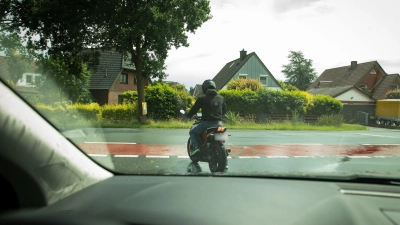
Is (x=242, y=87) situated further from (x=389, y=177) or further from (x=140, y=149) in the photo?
(x=389, y=177)

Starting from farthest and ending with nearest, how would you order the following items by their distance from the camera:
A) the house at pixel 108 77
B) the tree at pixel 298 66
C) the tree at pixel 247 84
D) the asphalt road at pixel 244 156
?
the tree at pixel 247 84 → the asphalt road at pixel 244 156 → the tree at pixel 298 66 → the house at pixel 108 77

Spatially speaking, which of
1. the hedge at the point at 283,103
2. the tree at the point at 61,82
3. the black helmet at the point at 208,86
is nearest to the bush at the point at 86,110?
the tree at the point at 61,82

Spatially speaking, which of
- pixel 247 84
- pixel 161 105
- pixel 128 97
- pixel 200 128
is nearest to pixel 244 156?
pixel 200 128

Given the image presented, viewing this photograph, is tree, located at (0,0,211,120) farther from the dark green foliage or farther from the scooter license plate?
the dark green foliage

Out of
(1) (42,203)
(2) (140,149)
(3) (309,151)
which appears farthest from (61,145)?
(3) (309,151)

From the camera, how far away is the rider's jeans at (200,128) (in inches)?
250

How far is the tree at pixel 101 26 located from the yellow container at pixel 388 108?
7.97m

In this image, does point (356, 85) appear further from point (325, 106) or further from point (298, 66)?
point (325, 106)

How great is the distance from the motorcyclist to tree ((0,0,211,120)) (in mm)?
1032

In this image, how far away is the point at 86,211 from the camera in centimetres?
187

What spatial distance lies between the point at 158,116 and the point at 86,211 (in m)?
8.64

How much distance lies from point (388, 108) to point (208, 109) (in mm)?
9868

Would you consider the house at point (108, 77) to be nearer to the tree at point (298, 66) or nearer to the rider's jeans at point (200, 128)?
the rider's jeans at point (200, 128)

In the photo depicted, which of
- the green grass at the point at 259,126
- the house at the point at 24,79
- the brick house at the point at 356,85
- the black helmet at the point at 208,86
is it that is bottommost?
the green grass at the point at 259,126
